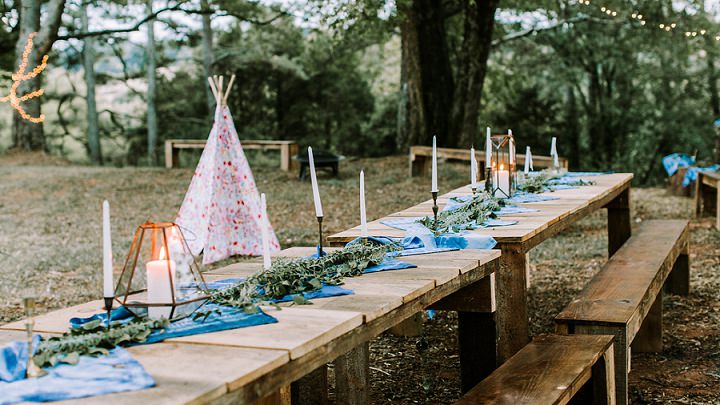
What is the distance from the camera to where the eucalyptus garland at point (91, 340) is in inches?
78.4

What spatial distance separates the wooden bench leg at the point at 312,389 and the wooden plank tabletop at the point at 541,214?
61 centimetres

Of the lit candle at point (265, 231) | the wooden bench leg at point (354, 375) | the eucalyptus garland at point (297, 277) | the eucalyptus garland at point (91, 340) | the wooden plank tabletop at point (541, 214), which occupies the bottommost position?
the wooden bench leg at point (354, 375)

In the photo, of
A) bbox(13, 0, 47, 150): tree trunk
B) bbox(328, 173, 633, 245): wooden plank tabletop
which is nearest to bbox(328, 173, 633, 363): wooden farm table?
bbox(328, 173, 633, 245): wooden plank tabletop

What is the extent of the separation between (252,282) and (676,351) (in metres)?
3.30

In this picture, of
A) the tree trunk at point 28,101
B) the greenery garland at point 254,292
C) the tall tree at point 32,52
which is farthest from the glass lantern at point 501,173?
the tree trunk at point 28,101

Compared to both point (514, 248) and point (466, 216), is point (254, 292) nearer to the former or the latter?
point (514, 248)

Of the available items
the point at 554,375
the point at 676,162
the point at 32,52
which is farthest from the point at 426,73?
the point at 554,375

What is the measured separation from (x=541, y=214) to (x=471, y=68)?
10.1 metres

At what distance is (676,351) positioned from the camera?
5.02 m

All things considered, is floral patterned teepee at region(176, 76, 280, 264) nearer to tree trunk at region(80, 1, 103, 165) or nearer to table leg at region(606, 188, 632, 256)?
table leg at region(606, 188, 632, 256)

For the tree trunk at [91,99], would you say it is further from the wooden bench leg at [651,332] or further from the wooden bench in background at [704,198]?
the wooden bench leg at [651,332]

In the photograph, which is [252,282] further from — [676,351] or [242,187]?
[242,187]

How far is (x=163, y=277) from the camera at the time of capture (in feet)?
7.44

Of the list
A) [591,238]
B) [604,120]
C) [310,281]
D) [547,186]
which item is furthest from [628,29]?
[310,281]
